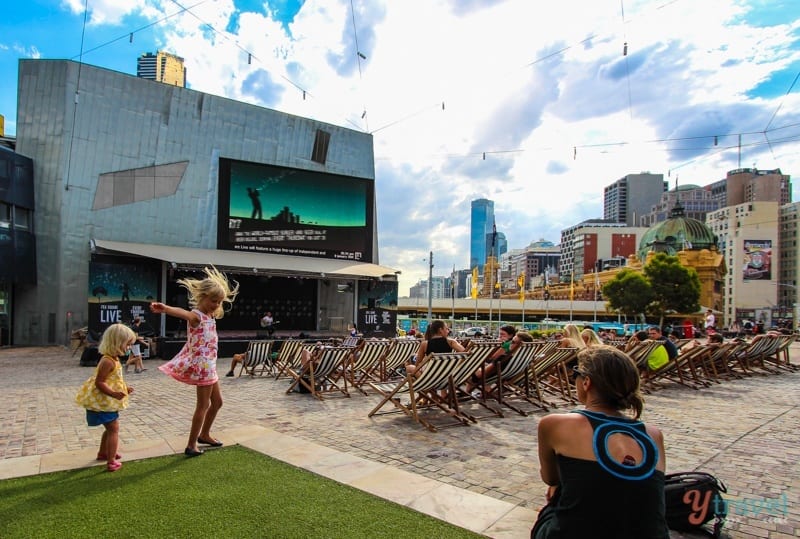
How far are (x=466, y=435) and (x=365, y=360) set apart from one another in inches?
142

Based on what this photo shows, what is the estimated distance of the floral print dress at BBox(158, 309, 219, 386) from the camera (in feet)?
13.8

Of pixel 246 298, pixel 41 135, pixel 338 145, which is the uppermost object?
pixel 338 145

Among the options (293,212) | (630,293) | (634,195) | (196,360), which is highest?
(634,195)

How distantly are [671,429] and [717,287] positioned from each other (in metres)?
73.6

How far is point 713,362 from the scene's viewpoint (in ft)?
32.8

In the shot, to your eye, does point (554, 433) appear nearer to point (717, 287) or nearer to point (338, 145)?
point (338, 145)

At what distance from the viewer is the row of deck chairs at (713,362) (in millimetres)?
8672

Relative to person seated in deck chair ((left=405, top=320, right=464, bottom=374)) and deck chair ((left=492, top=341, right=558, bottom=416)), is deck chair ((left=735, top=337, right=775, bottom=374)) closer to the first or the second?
deck chair ((left=492, top=341, right=558, bottom=416))

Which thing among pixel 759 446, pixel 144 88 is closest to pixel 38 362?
pixel 144 88

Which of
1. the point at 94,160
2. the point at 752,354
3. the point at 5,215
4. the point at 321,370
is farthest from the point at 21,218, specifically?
the point at 752,354

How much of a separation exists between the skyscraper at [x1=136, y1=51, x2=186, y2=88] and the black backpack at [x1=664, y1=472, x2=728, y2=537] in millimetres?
25853

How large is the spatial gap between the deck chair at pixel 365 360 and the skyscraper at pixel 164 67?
67.0 feet

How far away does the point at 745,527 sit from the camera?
2984mm

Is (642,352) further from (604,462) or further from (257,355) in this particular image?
(604,462)
